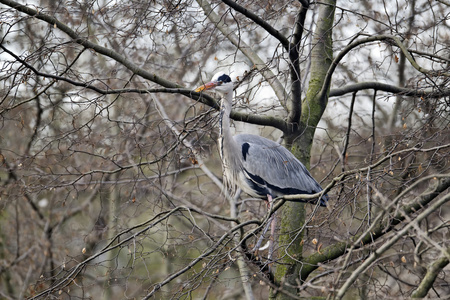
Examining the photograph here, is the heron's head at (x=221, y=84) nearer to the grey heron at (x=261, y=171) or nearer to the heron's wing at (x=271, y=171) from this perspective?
the grey heron at (x=261, y=171)

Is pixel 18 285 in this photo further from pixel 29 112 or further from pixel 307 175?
pixel 307 175

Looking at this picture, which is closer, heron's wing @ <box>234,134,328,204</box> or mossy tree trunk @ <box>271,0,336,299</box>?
mossy tree trunk @ <box>271,0,336,299</box>

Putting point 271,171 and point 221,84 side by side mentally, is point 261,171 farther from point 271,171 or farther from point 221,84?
point 221,84

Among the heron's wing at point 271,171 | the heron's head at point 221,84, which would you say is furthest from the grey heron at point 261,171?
the heron's head at point 221,84

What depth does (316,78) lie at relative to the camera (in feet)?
22.0

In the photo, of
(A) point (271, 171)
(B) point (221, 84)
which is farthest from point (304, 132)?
(B) point (221, 84)

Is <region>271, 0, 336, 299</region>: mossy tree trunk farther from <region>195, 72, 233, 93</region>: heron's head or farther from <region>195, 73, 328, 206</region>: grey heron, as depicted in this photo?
<region>195, 72, 233, 93</region>: heron's head

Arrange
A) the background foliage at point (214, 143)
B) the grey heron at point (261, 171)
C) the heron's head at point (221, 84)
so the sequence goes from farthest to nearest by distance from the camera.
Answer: the grey heron at point (261, 171)
the heron's head at point (221, 84)
the background foliage at point (214, 143)

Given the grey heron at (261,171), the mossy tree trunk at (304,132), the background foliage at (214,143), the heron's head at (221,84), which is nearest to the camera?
the background foliage at (214,143)

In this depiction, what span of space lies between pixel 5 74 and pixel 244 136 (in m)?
3.31

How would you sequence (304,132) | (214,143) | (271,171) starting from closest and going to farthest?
(304,132)
(271,171)
(214,143)

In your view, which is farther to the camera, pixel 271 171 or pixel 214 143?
pixel 214 143

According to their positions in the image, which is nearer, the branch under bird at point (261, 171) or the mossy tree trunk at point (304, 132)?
the mossy tree trunk at point (304, 132)

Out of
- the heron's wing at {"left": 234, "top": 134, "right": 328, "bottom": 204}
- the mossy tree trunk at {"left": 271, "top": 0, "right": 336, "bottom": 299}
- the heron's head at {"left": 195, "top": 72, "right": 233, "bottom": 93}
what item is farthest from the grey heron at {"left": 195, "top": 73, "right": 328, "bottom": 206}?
the heron's head at {"left": 195, "top": 72, "right": 233, "bottom": 93}
